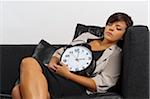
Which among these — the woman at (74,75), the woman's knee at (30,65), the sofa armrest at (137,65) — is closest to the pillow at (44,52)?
the woman at (74,75)

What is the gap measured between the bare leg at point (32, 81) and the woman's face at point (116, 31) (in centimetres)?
49

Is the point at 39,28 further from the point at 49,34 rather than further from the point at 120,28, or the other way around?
the point at 120,28

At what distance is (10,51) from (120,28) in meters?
0.89

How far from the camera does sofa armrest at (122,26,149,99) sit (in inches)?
60.0

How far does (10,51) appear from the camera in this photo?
227 cm

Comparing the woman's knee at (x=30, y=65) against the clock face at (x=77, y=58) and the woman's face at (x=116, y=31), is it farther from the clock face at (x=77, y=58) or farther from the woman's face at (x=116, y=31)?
the woman's face at (x=116, y=31)

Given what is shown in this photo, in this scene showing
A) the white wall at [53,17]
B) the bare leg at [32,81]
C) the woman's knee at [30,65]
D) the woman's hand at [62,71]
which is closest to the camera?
the bare leg at [32,81]

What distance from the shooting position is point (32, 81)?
154 centimetres

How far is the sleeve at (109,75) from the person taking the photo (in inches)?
67.0

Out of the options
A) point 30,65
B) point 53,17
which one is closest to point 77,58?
point 30,65

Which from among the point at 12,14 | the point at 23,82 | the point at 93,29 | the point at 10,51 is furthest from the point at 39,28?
the point at 23,82

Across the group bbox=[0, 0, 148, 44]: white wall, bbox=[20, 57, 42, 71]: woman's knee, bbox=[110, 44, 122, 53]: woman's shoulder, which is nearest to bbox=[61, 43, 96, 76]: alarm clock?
bbox=[110, 44, 122, 53]: woman's shoulder

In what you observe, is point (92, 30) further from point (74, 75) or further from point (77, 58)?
point (74, 75)

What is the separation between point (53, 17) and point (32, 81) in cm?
115
